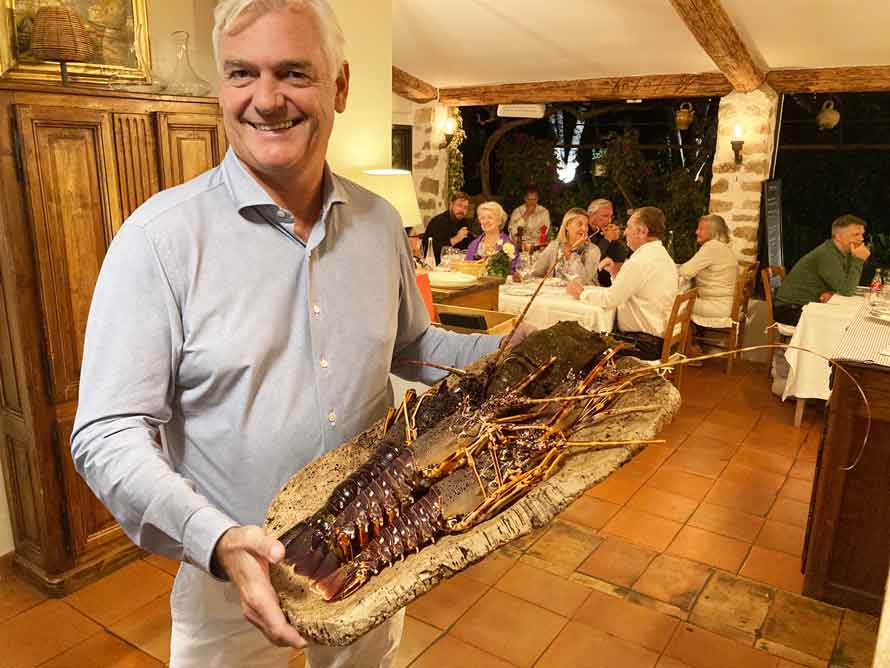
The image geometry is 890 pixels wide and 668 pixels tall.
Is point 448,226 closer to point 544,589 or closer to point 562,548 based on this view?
point 562,548

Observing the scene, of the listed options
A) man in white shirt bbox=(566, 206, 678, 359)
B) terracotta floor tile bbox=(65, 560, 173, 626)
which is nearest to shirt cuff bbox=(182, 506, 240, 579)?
terracotta floor tile bbox=(65, 560, 173, 626)

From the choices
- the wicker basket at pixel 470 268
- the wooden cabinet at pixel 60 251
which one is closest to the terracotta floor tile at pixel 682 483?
the wicker basket at pixel 470 268

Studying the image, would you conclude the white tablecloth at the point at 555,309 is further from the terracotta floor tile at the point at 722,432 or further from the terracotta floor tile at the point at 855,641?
the terracotta floor tile at the point at 855,641

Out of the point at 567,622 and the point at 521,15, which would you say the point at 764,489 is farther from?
the point at 521,15

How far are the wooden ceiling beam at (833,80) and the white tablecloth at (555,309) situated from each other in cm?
282

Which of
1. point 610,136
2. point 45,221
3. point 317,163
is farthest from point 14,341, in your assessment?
point 610,136

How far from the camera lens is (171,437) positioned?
132 cm

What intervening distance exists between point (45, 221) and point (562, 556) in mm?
2493

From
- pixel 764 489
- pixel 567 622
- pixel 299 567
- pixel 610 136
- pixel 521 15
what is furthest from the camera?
pixel 610 136

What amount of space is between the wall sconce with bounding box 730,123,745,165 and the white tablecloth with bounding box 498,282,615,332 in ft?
7.92

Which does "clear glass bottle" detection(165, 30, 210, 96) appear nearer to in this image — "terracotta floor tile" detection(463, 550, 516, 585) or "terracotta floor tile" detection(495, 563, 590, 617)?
"terracotta floor tile" detection(463, 550, 516, 585)

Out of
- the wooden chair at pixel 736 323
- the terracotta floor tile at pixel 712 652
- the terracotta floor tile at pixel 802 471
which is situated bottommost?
the terracotta floor tile at pixel 802 471

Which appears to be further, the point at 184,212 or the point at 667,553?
the point at 667,553

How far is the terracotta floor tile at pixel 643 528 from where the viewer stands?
3.22m
